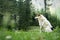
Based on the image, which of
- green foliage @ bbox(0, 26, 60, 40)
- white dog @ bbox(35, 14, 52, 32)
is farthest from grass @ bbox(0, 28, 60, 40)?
Answer: white dog @ bbox(35, 14, 52, 32)

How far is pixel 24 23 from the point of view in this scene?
6852 millimetres

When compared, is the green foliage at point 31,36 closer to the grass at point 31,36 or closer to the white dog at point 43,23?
the grass at point 31,36

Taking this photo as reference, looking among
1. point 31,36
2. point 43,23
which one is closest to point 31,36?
point 31,36

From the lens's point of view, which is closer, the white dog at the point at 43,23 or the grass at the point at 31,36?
the grass at the point at 31,36

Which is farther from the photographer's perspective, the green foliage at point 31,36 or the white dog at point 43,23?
the white dog at point 43,23

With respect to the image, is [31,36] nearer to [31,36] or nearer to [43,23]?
[31,36]

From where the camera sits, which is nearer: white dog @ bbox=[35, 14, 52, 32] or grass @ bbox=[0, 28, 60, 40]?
grass @ bbox=[0, 28, 60, 40]

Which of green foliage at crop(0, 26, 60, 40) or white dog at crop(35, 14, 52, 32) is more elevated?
green foliage at crop(0, 26, 60, 40)

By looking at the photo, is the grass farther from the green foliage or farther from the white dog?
the white dog

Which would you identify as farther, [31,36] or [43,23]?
[43,23]

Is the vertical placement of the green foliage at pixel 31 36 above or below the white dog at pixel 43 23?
above

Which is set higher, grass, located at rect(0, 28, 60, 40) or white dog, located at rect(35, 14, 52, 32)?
grass, located at rect(0, 28, 60, 40)

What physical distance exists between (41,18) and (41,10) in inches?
14.0

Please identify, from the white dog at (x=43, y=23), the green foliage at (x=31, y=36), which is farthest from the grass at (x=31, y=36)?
the white dog at (x=43, y=23)
